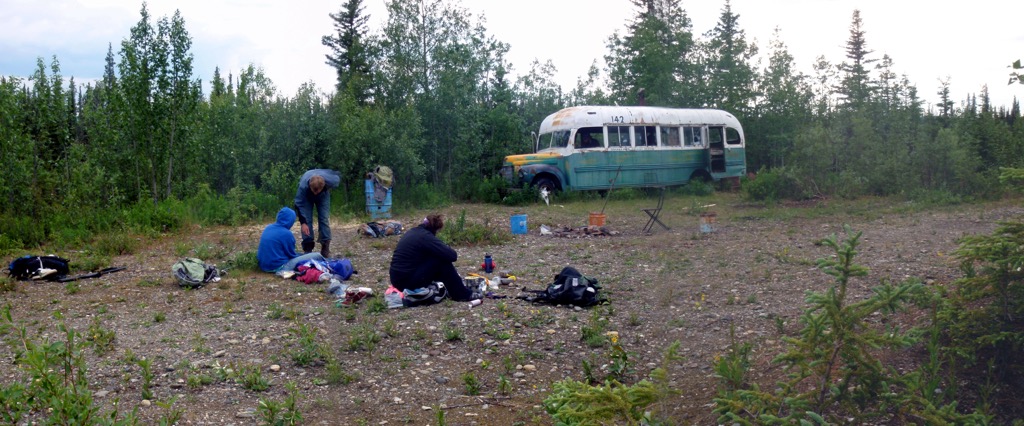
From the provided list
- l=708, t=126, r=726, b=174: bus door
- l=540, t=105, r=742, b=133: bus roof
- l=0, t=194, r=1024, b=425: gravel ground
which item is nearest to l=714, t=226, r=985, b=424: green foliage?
l=0, t=194, r=1024, b=425: gravel ground

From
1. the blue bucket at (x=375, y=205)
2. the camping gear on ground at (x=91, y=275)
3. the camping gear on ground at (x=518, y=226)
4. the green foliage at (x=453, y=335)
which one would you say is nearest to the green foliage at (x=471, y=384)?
the green foliage at (x=453, y=335)

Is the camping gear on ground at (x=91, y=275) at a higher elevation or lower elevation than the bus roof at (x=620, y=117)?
lower

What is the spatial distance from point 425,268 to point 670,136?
46.8 ft

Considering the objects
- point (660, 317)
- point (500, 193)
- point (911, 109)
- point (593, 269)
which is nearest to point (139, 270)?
point (593, 269)

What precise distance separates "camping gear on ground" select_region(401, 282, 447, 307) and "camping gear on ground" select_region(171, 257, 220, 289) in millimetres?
2795

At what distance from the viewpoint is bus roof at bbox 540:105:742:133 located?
19547mm

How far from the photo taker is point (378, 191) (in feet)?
52.0

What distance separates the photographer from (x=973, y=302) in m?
4.09

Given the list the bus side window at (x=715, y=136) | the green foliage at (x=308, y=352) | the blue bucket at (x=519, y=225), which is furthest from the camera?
the bus side window at (x=715, y=136)

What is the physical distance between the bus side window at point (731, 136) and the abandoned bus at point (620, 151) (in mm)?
599

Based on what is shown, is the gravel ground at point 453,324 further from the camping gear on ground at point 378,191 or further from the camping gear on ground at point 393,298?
the camping gear on ground at point 378,191

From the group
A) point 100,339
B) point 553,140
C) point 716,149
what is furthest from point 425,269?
point 716,149

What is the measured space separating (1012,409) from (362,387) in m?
3.77

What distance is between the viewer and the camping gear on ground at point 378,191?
15.8 metres
